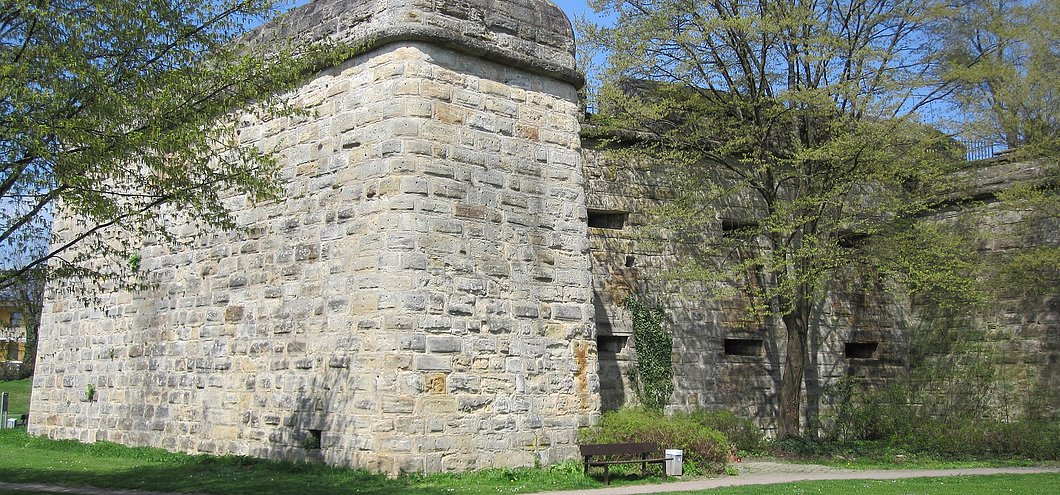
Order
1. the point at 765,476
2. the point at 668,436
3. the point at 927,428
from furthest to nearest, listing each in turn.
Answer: the point at 927,428 < the point at 765,476 < the point at 668,436

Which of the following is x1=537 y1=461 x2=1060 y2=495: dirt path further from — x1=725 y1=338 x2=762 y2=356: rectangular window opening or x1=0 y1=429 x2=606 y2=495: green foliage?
x1=725 y1=338 x2=762 y2=356: rectangular window opening

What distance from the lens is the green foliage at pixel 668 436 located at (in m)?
11.8

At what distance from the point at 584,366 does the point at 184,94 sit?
230 inches

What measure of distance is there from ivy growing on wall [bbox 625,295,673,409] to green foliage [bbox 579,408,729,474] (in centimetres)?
250

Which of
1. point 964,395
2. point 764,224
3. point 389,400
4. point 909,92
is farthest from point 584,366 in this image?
point 964,395

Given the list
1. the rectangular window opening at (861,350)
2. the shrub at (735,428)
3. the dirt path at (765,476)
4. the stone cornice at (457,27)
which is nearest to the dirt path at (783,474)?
the dirt path at (765,476)

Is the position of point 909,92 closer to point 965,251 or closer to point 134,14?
point 965,251

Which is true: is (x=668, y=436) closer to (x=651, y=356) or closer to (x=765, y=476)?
(x=765, y=476)

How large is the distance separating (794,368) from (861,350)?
9.53ft

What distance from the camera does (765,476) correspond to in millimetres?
12469

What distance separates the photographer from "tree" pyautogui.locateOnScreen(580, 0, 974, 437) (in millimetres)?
A: 15406

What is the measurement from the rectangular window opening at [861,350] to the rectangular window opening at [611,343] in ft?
17.4

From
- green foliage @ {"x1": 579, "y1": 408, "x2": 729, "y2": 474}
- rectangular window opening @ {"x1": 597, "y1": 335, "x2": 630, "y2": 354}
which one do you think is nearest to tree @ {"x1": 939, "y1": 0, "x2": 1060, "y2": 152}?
rectangular window opening @ {"x1": 597, "y1": 335, "x2": 630, "y2": 354}

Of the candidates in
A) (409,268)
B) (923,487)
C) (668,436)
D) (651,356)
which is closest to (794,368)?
(651,356)
